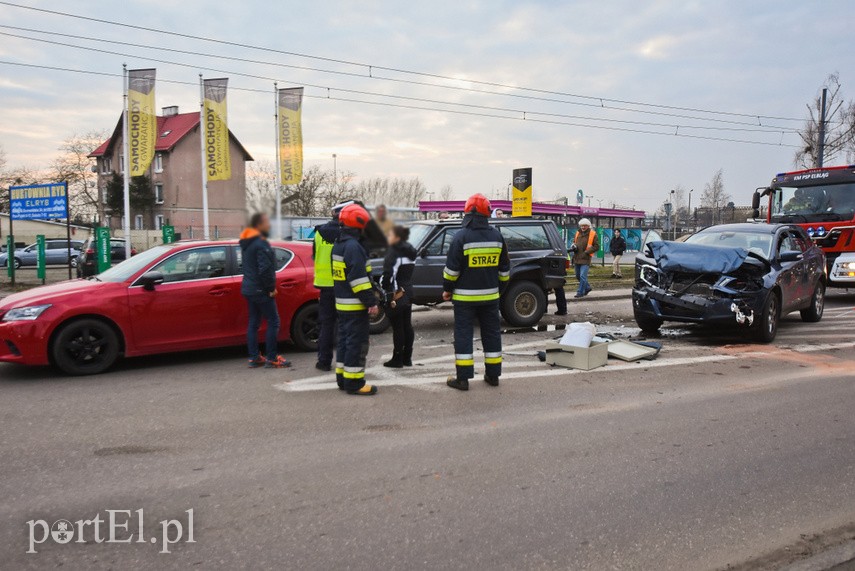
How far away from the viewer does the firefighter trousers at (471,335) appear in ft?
21.0

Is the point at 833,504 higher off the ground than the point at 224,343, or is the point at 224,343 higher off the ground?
the point at 224,343

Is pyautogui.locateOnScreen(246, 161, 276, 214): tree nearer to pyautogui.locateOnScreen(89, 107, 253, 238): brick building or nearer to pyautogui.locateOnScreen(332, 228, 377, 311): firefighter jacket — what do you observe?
pyautogui.locateOnScreen(89, 107, 253, 238): brick building

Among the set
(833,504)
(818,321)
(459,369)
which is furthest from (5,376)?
(818,321)

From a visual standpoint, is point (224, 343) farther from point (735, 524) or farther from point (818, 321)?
point (818, 321)

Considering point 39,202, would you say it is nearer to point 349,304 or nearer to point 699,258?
point 349,304

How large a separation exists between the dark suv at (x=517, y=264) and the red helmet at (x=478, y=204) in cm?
345

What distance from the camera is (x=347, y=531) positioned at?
3463mm

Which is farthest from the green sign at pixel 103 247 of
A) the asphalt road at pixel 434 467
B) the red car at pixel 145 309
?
the asphalt road at pixel 434 467

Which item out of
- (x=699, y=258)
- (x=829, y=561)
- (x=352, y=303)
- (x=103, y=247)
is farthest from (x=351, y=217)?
(x=103, y=247)

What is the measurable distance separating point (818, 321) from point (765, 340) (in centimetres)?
339

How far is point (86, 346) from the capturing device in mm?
6922

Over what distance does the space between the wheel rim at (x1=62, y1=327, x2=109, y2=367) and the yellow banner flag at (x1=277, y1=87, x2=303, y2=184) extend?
4144mm

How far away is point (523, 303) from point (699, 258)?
2881mm

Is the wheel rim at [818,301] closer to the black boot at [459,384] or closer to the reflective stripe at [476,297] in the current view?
the reflective stripe at [476,297]
